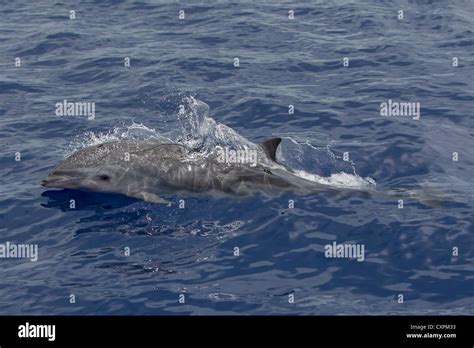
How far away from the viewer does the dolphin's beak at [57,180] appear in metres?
20.7

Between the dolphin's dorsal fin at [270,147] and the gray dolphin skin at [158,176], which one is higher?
the dolphin's dorsal fin at [270,147]

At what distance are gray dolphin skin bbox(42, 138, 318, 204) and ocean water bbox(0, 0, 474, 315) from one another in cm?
34

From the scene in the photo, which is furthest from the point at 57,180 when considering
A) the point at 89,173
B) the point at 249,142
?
the point at 249,142

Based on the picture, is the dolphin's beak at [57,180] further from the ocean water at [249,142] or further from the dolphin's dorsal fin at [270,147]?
the dolphin's dorsal fin at [270,147]

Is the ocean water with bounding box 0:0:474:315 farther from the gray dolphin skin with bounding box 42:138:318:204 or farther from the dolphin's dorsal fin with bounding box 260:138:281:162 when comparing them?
the dolphin's dorsal fin with bounding box 260:138:281:162

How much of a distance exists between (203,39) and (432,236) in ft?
48.9

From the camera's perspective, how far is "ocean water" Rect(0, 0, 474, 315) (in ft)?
57.5

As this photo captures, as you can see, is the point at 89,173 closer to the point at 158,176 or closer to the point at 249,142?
the point at 158,176

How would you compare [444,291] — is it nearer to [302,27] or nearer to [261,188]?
[261,188]

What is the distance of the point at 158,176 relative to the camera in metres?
21.0

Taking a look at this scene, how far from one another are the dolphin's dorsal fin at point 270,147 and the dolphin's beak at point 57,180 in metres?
4.61

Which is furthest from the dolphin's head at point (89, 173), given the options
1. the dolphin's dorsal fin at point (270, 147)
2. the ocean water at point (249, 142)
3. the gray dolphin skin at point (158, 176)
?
the dolphin's dorsal fin at point (270, 147)
